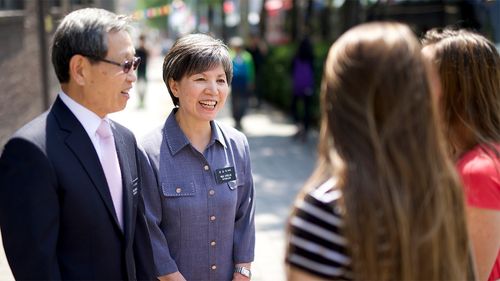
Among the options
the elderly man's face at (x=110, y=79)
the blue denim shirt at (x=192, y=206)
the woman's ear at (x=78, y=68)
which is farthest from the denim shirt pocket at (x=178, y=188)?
the woman's ear at (x=78, y=68)

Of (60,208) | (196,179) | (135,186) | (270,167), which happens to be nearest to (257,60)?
(270,167)

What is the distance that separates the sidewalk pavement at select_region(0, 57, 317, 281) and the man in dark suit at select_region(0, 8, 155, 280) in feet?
2.01

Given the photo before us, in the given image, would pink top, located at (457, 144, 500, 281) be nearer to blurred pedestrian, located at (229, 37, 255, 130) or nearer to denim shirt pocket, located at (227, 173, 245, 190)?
denim shirt pocket, located at (227, 173, 245, 190)

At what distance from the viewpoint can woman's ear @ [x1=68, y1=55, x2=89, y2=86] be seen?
2344 mm

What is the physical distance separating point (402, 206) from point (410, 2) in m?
14.2

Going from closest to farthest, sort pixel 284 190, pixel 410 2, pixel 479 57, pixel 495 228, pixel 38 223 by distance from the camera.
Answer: pixel 38 223
pixel 495 228
pixel 479 57
pixel 284 190
pixel 410 2

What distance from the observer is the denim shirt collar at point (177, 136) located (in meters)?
3.03

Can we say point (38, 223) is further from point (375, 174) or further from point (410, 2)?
point (410, 2)

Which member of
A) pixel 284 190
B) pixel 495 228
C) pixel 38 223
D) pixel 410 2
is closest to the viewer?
pixel 38 223

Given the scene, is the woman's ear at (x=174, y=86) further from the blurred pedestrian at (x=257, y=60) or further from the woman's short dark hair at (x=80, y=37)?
the blurred pedestrian at (x=257, y=60)

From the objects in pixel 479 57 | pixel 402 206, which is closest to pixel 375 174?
pixel 402 206

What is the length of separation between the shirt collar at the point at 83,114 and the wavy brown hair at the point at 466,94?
1.21 meters

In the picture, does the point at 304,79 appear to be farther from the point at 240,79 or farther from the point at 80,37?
the point at 80,37

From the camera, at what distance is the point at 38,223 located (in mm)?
2154
